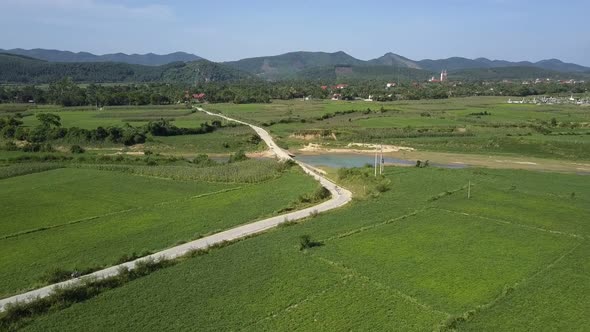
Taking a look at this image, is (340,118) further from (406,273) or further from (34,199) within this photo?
(406,273)

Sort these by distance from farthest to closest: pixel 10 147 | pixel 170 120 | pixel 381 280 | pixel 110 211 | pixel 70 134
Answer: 1. pixel 170 120
2. pixel 70 134
3. pixel 10 147
4. pixel 110 211
5. pixel 381 280

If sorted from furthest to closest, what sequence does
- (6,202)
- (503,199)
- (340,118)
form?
(340,118)
(503,199)
(6,202)

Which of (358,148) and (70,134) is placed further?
(70,134)

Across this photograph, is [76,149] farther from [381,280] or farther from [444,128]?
[444,128]

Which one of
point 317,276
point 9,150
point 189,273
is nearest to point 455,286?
point 317,276

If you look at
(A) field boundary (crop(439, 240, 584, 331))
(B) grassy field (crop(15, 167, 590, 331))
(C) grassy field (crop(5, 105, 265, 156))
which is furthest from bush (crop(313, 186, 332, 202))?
(C) grassy field (crop(5, 105, 265, 156))

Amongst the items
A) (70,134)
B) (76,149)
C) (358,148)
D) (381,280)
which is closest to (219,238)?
(381,280)

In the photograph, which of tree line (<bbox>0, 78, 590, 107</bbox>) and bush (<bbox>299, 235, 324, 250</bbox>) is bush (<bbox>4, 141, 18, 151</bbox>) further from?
tree line (<bbox>0, 78, 590, 107</bbox>)
